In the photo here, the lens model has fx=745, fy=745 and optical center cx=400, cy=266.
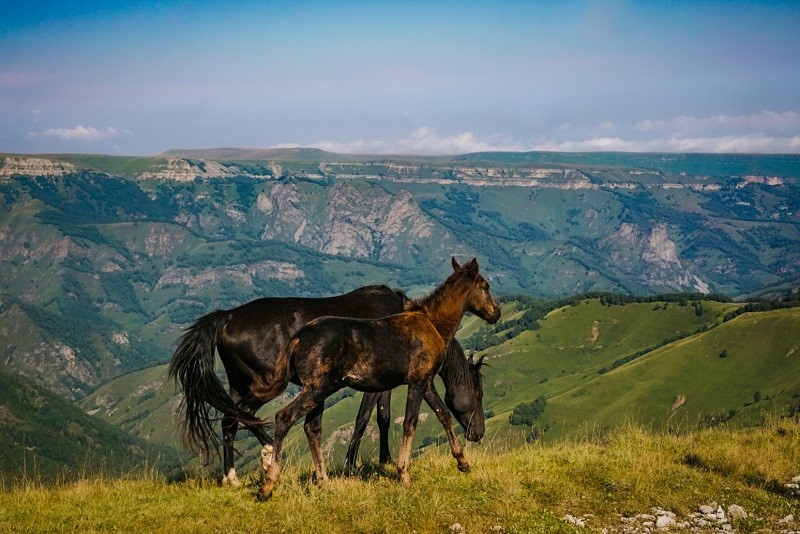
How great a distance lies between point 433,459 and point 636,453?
13.7ft

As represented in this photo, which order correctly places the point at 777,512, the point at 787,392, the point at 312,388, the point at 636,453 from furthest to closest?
the point at 787,392
the point at 636,453
the point at 312,388
the point at 777,512

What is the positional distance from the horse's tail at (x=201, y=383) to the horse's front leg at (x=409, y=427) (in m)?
3.30

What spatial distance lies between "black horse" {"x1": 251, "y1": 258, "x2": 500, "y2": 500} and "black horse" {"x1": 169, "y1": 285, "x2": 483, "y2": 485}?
5.49 feet

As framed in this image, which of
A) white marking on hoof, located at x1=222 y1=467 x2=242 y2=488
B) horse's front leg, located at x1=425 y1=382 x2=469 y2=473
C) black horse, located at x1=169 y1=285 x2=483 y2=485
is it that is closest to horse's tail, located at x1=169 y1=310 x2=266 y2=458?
black horse, located at x1=169 y1=285 x2=483 y2=485

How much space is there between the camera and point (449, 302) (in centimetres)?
1551

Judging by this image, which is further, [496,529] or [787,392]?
[787,392]

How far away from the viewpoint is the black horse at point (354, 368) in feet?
42.4

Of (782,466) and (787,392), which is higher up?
(782,466)

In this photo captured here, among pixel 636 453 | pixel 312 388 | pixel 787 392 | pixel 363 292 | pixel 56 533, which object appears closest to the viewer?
pixel 56 533

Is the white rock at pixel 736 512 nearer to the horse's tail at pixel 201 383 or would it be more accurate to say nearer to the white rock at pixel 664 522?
the white rock at pixel 664 522

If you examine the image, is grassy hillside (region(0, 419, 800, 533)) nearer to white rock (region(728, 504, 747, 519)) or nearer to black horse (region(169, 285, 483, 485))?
white rock (region(728, 504, 747, 519))

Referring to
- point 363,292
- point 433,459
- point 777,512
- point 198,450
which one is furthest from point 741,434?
point 198,450

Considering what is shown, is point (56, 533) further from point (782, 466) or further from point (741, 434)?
point (741, 434)

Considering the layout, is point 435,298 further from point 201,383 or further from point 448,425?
point 201,383
